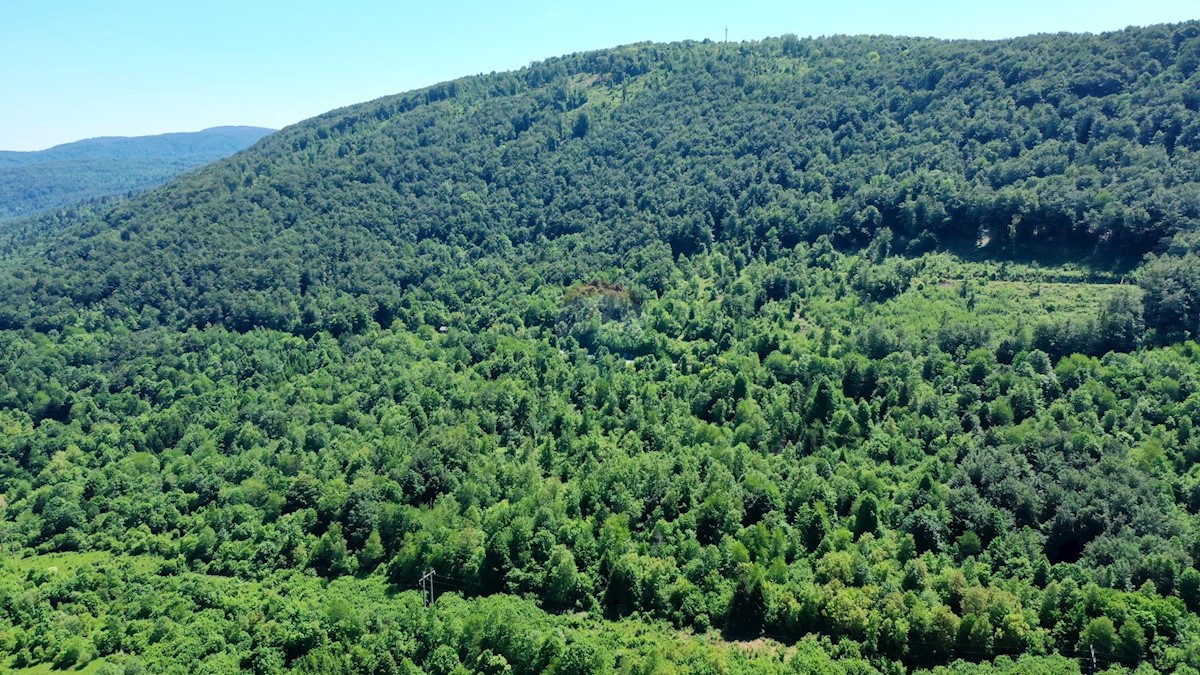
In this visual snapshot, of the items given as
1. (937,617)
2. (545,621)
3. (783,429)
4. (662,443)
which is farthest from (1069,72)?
(545,621)

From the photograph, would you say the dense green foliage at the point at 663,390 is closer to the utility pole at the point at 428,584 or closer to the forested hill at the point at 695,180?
the forested hill at the point at 695,180

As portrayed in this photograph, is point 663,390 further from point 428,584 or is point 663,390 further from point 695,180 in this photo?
point 695,180

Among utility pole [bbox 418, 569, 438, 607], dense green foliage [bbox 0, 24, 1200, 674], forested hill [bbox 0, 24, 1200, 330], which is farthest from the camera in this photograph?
forested hill [bbox 0, 24, 1200, 330]

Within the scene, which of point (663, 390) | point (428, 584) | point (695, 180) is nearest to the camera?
point (428, 584)

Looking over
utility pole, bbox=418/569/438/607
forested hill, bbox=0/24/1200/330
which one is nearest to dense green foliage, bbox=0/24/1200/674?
forested hill, bbox=0/24/1200/330

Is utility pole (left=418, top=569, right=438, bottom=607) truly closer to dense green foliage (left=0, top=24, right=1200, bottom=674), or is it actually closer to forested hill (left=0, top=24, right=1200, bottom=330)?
dense green foliage (left=0, top=24, right=1200, bottom=674)

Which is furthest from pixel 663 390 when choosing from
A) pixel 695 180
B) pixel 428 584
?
pixel 695 180

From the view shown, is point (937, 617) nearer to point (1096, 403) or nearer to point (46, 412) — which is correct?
point (1096, 403)
